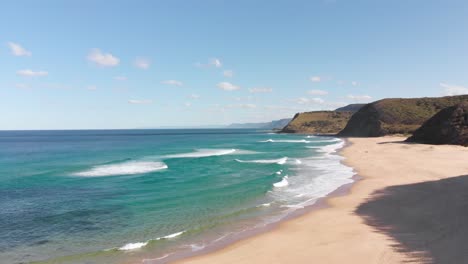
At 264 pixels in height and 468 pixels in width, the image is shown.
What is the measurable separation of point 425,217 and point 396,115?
330 ft

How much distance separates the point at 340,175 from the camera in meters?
33.4

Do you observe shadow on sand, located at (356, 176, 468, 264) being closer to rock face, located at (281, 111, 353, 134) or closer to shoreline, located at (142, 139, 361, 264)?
shoreline, located at (142, 139, 361, 264)

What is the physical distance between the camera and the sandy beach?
41.3 feet

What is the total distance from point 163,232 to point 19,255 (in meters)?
6.13

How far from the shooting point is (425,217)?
1698 centimetres

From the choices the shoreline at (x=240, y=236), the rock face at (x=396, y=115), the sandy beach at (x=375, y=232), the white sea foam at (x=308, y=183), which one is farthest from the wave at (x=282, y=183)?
the rock face at (x=396, y=115)

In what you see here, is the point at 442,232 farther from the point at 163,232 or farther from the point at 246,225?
the point at 163,232

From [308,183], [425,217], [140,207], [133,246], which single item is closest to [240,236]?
[133,246]

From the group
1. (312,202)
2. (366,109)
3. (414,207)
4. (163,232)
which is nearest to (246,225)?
(163,232)

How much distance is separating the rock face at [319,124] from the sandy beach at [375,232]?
137 meters

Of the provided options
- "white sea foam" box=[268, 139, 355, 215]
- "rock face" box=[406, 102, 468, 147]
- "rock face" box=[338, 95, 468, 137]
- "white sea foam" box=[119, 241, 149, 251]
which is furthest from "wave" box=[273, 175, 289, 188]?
"rock face" box=[338, 95, 468, 137]

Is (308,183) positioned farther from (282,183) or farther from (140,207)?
(140,207)

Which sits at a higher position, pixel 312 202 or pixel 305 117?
pixel 305 117

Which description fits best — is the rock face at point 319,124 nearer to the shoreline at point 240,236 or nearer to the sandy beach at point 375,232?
the sandy beach at point 375,232
